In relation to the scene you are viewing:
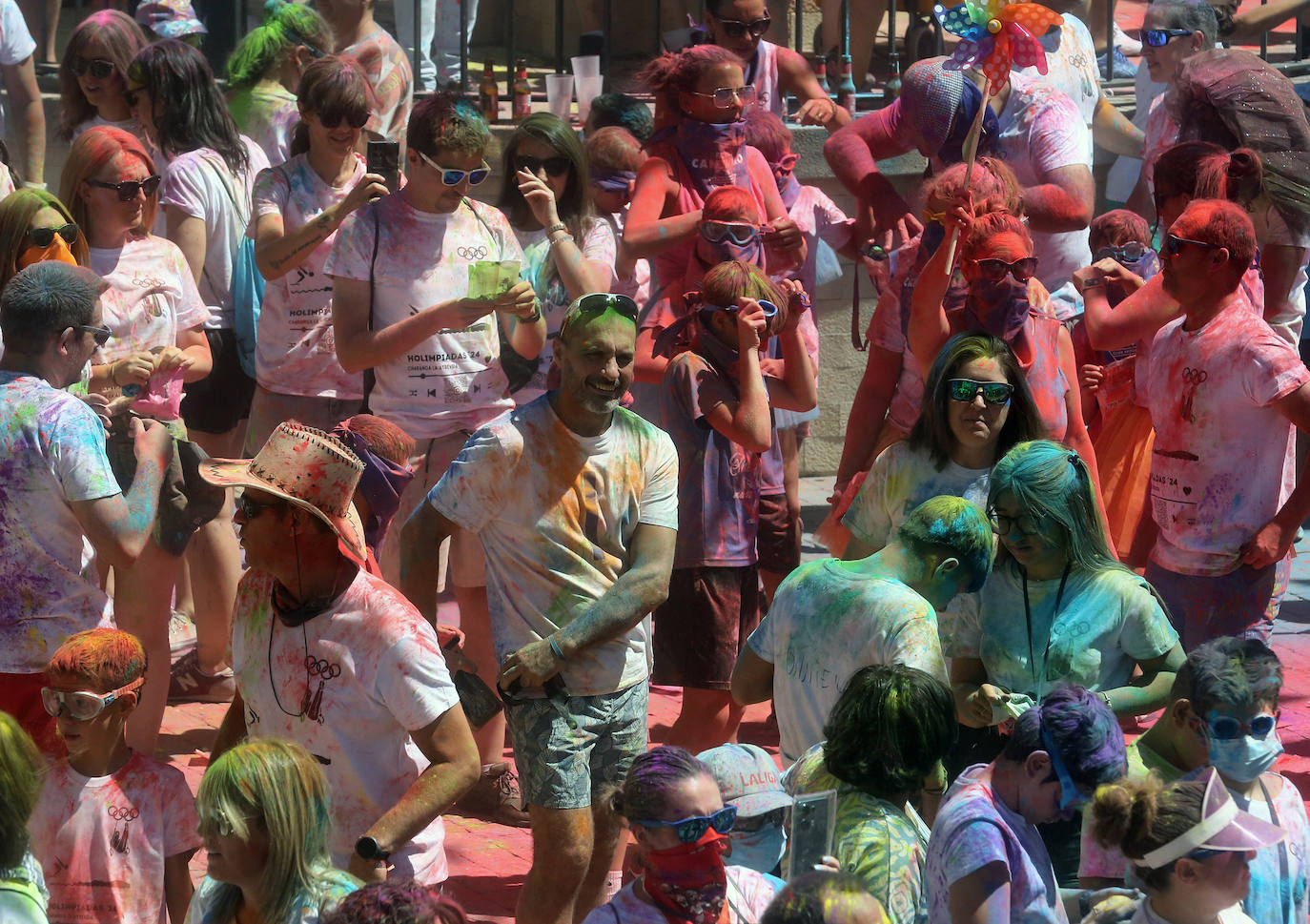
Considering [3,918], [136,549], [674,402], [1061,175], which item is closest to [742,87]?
[1061,175]

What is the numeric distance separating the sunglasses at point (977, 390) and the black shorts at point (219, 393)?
3309mm

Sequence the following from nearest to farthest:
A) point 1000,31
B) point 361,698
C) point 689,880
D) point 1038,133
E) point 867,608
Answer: point 689,880 < point 361,698 < point 867,608 < point 1000,31 < point 1038,133

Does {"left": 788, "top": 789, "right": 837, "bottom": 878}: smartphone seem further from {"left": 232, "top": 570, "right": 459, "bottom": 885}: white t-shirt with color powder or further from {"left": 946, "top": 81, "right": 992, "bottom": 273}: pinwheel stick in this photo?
{"left": 946, "top": 81, "right": 992, "bottom": 273}: pinwheel stick

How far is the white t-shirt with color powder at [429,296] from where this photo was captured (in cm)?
586

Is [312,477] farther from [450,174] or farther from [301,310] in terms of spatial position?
[301,310]

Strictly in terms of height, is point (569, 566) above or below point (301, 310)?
below

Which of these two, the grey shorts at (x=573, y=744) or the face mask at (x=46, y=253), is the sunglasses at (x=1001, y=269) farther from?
the face mask at (x=46, y=253)

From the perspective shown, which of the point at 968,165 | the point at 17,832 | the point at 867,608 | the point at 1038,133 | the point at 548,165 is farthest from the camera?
the point at 1038,133

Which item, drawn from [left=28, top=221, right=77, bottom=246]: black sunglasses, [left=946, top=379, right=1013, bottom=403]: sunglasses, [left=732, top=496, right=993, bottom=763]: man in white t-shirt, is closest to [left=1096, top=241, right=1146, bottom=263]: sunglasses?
[left=946, top=379, right=1013, bottom=403]: sunglasses

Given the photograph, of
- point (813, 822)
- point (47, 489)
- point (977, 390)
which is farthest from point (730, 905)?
point (47, 489)

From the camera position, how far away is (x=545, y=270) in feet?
21.0

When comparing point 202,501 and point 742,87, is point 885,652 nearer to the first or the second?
point 202,501

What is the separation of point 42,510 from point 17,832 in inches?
54.9

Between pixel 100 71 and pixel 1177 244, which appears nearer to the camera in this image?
pixel 1177 244
